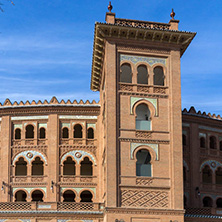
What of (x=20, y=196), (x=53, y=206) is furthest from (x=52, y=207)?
(x=20, y=196)

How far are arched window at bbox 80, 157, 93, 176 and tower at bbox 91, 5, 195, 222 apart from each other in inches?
258

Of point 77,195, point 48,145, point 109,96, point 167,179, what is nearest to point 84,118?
point 48,145

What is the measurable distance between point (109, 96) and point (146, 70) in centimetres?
453

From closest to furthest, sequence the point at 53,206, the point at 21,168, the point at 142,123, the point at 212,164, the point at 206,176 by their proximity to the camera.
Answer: the point at 142,123
the point at 53,206
the point at 21,168
the point at 212,164
the point at 206,176

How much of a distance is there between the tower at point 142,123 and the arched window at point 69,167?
728cm

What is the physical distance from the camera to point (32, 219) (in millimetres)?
32062

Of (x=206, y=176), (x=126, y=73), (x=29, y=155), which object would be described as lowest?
(x=206, y=176)

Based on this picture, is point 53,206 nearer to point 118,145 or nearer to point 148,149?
point 118,145

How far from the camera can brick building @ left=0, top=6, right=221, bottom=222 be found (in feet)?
97.5

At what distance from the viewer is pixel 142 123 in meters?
31.0

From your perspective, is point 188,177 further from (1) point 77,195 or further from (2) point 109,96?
(2) point 109,96

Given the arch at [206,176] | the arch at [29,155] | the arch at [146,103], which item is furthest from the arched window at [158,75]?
the arch at [29,155]

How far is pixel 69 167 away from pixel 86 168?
1.30m

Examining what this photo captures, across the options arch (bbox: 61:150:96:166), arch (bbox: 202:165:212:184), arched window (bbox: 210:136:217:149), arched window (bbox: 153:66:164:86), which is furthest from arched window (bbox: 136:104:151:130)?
arched window (bbox: 210:136:217:149)
